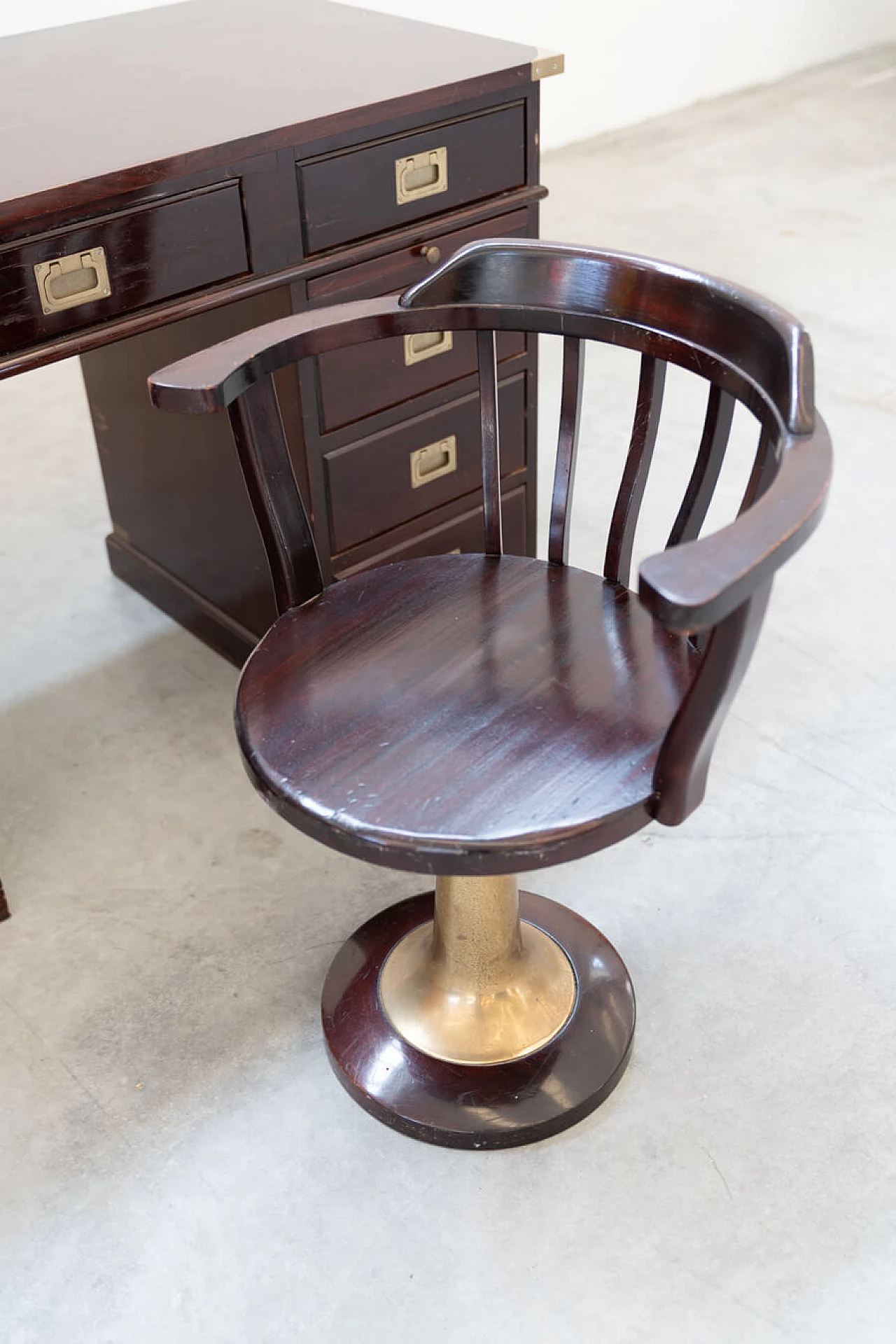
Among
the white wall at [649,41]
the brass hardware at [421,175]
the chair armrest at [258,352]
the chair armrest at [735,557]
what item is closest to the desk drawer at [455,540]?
the brass hardware at [421,175]

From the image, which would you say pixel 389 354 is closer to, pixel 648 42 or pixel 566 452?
pixel 566 452

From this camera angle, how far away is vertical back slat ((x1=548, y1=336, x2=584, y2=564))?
1.38m

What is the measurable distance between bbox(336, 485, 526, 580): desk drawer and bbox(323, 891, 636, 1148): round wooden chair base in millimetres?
618

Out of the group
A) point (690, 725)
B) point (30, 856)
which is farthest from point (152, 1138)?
point (690, 725)

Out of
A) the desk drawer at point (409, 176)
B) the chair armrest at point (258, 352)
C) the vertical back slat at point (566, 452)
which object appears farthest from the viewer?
the desk drawer at point (409, 176)

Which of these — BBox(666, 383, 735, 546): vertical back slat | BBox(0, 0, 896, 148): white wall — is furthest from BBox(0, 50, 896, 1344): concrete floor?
BBox(0, 0, 896, 148): white wall

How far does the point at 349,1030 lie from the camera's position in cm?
152

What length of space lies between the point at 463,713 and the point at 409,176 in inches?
33.6

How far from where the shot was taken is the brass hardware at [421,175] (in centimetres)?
173

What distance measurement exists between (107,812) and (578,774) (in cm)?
96

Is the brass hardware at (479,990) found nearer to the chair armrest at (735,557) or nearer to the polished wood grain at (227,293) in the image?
the chair armrest at (735,557)

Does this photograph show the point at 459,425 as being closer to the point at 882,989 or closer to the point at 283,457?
the point at 283,457

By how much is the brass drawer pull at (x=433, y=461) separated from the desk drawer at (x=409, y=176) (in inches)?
13.2

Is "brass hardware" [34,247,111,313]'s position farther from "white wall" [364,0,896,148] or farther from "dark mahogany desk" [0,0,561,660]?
"white wall" [364,0,896,148]
